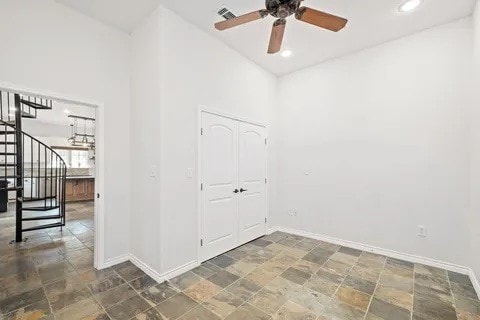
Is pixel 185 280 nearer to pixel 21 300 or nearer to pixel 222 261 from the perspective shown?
pixel 222 261

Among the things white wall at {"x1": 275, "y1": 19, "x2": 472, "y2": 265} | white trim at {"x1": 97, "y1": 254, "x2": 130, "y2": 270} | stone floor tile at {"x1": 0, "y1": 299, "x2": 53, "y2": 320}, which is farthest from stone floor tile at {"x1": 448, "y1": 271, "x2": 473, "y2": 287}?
stone floor tile at {"x1": 0, "y1": 299, "x2": 53, "y2": 320}

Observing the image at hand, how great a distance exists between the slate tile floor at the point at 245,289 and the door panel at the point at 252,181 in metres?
0.61

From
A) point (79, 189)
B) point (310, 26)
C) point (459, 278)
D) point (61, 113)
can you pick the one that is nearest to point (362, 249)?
point (459, 278)

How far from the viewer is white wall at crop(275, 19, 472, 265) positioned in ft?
9.39

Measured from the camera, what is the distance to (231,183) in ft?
11.6

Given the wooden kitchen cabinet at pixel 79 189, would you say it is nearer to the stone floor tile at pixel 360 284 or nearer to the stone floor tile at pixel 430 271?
the stone floor tile at pixel 360 284

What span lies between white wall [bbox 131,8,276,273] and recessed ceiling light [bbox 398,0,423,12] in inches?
94.8

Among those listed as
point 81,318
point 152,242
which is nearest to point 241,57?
point 152,242

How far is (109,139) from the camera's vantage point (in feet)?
9.62

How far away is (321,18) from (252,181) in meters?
2.66

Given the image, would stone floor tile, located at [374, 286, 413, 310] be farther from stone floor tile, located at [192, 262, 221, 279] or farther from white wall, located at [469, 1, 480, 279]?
stone floor tile, located at [192, 262, 221, 279]

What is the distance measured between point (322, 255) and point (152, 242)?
2.48 meters

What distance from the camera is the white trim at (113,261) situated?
2825 mm

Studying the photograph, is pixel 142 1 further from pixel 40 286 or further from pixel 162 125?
pixel 40 286
